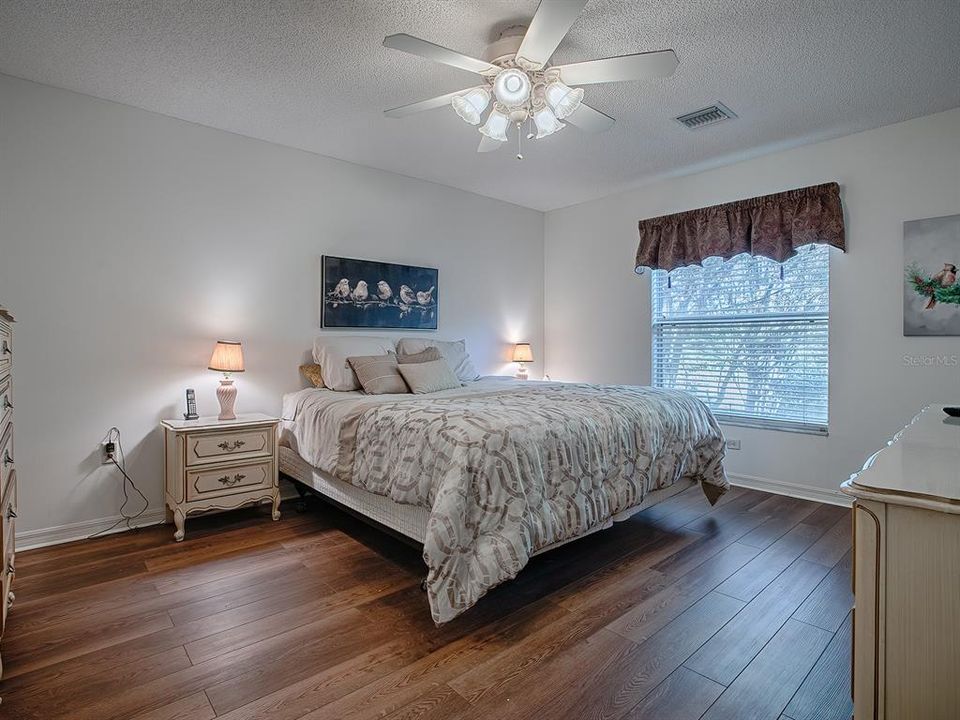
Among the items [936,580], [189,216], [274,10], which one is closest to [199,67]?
[274,10]

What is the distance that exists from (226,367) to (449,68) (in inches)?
84.8

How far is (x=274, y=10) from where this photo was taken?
7.23 feet

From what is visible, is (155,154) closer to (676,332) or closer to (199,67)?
(199,67)

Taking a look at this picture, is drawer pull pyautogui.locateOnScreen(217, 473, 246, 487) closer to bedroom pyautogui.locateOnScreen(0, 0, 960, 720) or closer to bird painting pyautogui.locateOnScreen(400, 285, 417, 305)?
bedroom pyautogui.locateOnScreen(0, 0, 960, 720)

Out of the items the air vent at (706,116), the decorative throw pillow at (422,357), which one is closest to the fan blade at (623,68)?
the air vent at (706,116)

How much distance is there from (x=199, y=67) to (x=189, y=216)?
3.15ft

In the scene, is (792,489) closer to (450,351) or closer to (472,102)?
(450,351)

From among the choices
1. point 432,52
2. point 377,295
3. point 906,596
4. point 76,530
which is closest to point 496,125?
point 432,52

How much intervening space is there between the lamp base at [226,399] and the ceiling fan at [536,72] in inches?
74.7

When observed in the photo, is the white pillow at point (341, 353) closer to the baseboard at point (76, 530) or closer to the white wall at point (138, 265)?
the white wall at point (138, 265)

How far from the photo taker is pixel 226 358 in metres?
3.18

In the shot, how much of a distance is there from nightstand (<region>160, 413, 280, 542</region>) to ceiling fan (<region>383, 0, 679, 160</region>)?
2.01 m

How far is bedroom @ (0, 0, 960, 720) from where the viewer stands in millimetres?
1704

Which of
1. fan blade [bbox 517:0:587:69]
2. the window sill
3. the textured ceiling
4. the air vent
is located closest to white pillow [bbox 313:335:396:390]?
the textured ceiling
